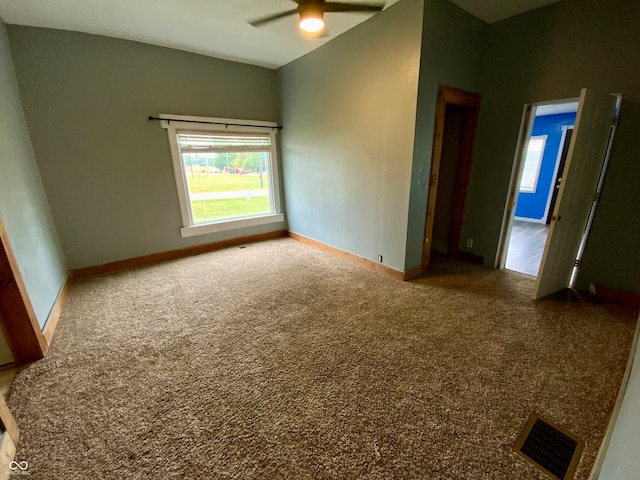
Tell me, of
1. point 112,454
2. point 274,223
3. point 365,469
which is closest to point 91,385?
point 112,454

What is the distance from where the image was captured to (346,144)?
3305 millimetres

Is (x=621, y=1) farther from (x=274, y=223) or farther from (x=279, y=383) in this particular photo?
(x=274, y=223)

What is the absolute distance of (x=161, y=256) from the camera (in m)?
3.72

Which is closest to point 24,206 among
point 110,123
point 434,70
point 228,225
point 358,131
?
point 110,123

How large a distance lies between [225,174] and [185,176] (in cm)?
58

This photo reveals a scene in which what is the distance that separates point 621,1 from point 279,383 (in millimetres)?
3980

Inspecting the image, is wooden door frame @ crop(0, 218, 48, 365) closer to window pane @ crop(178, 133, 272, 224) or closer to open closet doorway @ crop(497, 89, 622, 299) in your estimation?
window pane @ crop(178, 133, 272, 224)

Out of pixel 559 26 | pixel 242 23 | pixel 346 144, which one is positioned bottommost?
pixel 346 144

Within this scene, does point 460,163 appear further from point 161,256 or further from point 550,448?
point 161,256

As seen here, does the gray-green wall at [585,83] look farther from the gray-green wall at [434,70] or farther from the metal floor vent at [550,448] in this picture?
the metal floor vent at [550,448]

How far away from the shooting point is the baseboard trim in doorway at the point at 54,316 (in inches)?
79.9

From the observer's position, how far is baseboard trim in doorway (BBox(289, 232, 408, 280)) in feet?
9.93

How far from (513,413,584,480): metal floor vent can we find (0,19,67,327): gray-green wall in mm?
3246

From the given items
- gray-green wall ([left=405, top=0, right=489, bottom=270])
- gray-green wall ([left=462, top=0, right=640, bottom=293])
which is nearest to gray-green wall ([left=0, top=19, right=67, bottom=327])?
gray-green wall ([left=405, top=0, right=489, bottom=270])
